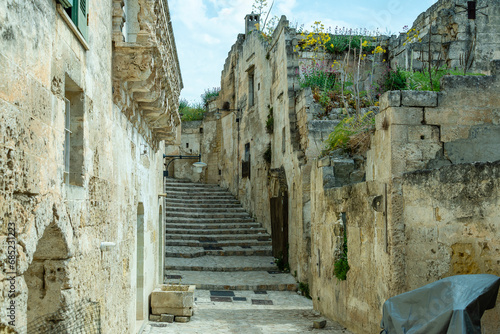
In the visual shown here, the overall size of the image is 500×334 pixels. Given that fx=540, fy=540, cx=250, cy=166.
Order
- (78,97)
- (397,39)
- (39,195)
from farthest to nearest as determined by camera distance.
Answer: (397,39) → (78,97) → (39,195)

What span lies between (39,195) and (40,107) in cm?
53

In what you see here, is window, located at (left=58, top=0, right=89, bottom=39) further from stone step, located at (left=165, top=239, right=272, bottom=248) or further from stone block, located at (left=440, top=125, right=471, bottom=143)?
stone step, located at (left=165, top=239, right=272, bottom=248)

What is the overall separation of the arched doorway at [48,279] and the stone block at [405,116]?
4.47m

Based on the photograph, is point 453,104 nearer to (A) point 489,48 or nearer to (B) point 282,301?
(B) point 282,301

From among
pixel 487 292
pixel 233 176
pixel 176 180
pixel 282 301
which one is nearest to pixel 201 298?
pixel 282 301

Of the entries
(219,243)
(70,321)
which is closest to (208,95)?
(219,243)

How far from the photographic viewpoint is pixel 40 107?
10.7ft

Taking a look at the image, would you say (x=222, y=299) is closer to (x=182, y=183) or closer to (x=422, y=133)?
(x=422, y=133)

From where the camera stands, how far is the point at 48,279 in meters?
3.91

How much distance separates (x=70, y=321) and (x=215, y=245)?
1292 cm

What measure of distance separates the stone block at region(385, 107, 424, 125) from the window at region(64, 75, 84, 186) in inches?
159

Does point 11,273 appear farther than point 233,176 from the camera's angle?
No

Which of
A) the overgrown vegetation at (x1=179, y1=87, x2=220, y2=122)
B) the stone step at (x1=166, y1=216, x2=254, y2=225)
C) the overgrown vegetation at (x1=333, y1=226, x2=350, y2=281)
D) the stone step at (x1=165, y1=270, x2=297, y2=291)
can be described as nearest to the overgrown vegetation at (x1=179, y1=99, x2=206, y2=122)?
the overgrown vegetation at (x1=179, y1=87, x2=220, y2=122)

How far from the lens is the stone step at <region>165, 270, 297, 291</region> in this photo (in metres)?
12.9
